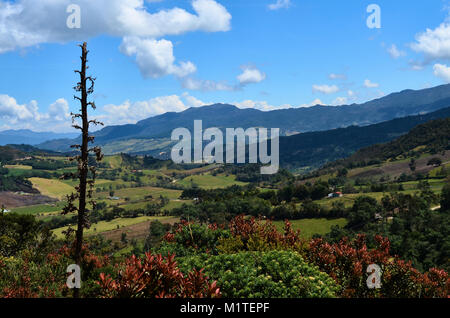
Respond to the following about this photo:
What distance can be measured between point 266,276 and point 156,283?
3.18 m

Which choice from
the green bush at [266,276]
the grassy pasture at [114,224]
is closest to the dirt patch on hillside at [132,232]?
the grassy pasture at [114,224]

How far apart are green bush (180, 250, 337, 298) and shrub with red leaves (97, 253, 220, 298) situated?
1.37 metres

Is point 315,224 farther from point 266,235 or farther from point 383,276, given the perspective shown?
point 383,276

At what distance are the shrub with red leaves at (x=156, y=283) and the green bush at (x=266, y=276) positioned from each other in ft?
4.50

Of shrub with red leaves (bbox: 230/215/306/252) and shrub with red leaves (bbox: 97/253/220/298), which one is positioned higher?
shrub with red leaves (bbox: 97/253/220/298)

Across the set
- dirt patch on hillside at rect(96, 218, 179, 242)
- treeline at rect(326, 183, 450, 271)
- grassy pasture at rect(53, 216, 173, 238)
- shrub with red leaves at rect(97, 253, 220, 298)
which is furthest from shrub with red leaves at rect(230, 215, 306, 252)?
grassy pasture at rect(53, 216, 173, 238)

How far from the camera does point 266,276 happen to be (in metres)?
9.05

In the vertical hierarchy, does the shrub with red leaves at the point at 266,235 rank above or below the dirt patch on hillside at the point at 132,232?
above

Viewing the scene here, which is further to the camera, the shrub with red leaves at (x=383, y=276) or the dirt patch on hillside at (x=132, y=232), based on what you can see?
the dirt patch on hillside at (x=132, y=232)

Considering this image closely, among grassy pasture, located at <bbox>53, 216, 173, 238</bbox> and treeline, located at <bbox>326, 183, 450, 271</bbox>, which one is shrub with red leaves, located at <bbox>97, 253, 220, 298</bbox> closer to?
treeline, located at <bbox>326, 183, 450, 271</bbox>

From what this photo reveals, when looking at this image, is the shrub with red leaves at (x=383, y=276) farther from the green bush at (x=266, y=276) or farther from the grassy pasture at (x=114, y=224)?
the grassy pasture at (x=114, y=224)

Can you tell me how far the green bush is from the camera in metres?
8.36

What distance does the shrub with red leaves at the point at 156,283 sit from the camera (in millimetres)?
6617
